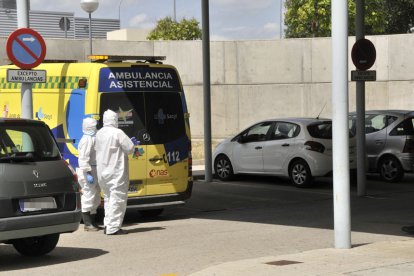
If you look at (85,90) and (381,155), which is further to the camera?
(381,155)

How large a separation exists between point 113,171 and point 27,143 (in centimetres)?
199

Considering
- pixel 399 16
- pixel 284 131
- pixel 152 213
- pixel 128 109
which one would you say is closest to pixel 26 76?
pixel 128 109

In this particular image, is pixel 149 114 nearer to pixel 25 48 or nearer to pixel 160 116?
pixel 160 116

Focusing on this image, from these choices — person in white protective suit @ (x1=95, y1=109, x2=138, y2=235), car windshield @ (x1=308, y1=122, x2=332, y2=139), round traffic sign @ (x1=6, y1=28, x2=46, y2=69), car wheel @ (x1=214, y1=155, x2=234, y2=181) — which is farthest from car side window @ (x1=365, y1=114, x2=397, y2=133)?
round traffic sign @ (x1=6, y1=28, x2=46, y2=69)

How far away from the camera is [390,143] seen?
16.7 m

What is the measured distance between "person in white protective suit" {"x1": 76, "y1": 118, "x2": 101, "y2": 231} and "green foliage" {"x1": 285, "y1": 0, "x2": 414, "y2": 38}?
109 ft

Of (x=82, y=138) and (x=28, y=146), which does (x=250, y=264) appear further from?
(x=82, y=138)

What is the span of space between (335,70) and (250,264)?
8.50 ft

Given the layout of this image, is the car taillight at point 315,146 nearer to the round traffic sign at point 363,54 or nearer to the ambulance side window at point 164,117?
the round traffic sign at point 363,54

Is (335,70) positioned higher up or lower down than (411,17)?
lower down

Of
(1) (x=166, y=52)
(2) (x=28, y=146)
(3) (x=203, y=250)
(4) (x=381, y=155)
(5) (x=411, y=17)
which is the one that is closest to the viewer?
(2) (x=28, y=146)

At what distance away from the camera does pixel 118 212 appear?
10211mm

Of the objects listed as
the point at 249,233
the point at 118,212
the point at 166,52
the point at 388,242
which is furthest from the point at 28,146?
the point at 166,52

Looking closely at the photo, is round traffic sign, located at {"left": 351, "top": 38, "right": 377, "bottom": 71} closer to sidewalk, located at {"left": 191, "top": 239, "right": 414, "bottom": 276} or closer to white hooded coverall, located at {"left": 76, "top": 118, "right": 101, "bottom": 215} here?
white hooded coverall, located at {"left": 76, "top": 118, "right": 101, "bottom": 215}
